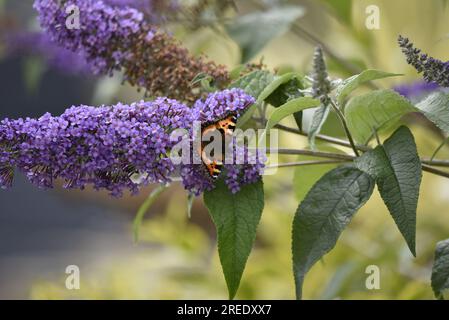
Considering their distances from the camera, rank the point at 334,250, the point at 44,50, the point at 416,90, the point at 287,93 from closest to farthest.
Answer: the point at 287,93
the point at 416,90
the point at 44,50
the point at 334,250

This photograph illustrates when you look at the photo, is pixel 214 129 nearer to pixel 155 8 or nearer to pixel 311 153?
pixel 311 153

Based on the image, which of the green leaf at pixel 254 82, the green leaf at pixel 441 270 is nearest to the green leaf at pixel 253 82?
the green leaf at pixel 254 82

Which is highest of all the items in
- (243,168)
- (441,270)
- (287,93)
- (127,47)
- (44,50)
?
(44,50)

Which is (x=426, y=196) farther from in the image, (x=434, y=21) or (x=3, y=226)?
(x=3, y=226)

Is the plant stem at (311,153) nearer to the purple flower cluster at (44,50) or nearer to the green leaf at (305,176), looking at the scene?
the green leaf at (305,176)

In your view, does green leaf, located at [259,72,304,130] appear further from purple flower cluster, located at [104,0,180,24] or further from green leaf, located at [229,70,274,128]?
purple flower cluster, located at [104,0,180,24]

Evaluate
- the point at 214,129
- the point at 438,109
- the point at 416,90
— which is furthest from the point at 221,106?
the point at 416,90

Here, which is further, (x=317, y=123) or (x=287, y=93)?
(x=287, y=93)
